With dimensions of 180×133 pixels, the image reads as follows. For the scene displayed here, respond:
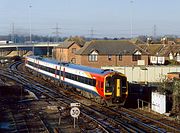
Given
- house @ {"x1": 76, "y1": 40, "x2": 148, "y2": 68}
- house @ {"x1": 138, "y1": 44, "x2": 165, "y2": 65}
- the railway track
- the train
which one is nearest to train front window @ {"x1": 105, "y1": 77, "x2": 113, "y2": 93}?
the train

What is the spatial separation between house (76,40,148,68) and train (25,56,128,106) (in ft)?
49.8

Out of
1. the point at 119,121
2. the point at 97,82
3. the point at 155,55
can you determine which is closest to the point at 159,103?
the point at 119,121

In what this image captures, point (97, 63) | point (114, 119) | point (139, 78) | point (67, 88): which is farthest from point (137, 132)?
point (97, 63)

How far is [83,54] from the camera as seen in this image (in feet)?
201

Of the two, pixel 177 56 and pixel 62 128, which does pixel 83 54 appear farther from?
pixel 62 128

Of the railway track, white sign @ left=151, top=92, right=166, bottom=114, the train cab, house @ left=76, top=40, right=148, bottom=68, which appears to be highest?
house @ left=76, top=40, right=148, bottom=68

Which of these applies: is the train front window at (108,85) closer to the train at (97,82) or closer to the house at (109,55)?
the train at (97,82)

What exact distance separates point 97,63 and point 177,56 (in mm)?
14324

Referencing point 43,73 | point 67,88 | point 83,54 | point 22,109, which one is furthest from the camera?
point 83,54

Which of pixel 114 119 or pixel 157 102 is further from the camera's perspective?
pixel 157 102

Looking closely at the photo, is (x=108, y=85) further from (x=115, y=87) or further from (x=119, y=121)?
(x=119, y=121)

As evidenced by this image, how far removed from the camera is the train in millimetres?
30016

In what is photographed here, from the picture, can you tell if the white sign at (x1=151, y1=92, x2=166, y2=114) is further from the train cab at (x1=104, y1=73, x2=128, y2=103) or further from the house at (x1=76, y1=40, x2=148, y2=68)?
the house at (x1=76, y1=40, x2=148, y2=68)

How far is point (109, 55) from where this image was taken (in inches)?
2464
